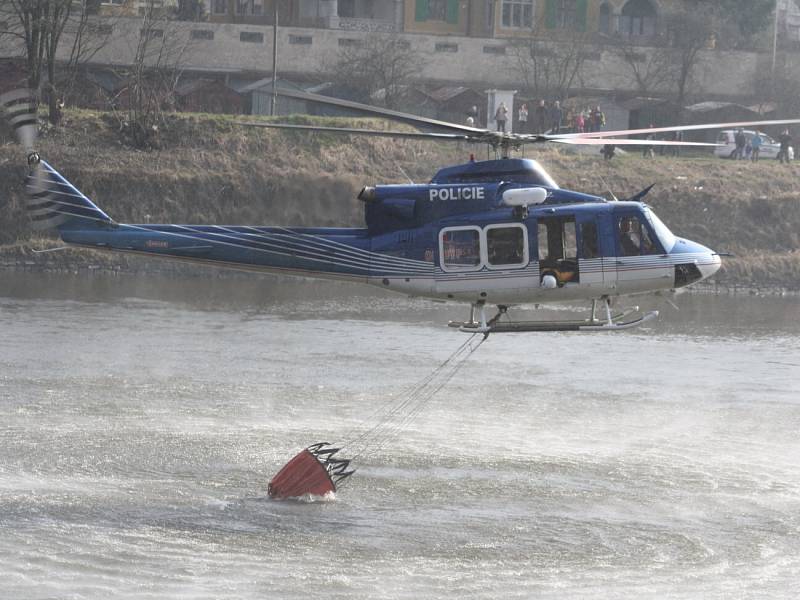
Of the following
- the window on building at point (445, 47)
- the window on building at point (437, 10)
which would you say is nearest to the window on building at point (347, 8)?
the window on building at point (437, 10)

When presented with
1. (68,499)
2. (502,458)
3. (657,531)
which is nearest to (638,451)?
(502,458)

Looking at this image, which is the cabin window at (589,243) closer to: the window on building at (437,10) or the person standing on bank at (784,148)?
the person standing on bank at (784,148)

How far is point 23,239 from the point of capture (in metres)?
37.8

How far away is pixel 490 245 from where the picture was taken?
17.1m

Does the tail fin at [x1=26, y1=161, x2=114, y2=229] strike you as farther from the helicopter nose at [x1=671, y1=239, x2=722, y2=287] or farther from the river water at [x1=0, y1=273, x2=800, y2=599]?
the helicopter nose at [x1=671, y1=239, x2=722, y2=287]

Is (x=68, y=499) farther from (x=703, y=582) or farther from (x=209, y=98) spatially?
(x=209, y=98)

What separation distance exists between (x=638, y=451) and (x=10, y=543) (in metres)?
8.92

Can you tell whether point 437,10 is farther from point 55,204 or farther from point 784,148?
point 55,204

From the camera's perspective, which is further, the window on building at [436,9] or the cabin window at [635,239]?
the window on building at [436,9]

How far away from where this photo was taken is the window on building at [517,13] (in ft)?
215

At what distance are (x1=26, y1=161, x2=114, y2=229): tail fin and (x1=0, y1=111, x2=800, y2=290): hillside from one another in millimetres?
20296

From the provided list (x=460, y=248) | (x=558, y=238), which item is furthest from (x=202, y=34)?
(x=558, y=238)

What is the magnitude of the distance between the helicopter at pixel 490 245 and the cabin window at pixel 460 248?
0.01 meters

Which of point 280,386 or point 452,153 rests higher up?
point 452,153
